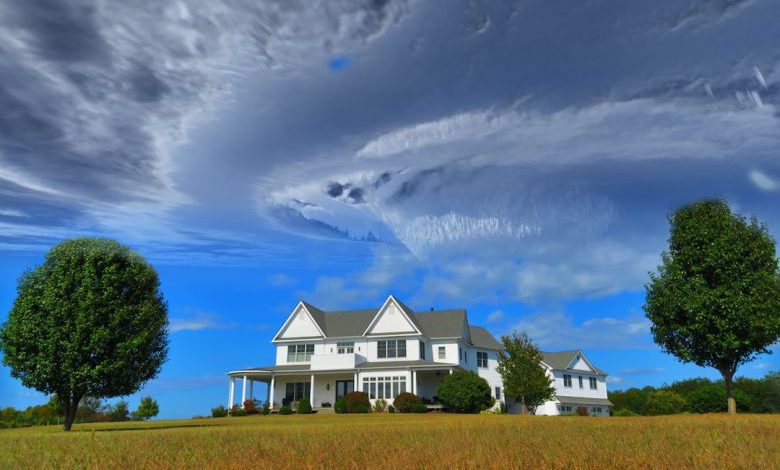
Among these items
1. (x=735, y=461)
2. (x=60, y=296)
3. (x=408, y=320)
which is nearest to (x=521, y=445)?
(x=735, y=461)

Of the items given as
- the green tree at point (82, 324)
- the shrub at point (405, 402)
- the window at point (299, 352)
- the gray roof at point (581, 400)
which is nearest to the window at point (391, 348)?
the window at point (299, 352)

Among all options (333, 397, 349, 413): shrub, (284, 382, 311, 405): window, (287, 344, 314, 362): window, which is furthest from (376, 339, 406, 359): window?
(333, 397, 349, 413): shrub

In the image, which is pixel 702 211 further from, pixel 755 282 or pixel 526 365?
pixel 526 365

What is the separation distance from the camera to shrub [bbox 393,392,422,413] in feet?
160

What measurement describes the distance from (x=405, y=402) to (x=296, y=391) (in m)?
14.3

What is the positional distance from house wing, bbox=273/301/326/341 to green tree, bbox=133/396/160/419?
13.3 meters

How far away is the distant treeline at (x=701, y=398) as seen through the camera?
172ft

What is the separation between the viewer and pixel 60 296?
34094 millimetres

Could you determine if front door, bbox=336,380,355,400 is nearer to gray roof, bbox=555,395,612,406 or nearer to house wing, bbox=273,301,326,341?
house wing, bbox=273,301,326,341

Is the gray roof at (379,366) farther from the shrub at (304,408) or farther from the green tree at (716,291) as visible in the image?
the green tree at (716,291)

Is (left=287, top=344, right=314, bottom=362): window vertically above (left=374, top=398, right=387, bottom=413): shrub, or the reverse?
(left=287, top=344, right=314, bottom=362): window

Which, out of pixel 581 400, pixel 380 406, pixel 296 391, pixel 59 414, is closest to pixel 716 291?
pixel 380 406

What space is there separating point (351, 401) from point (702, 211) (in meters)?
31.0

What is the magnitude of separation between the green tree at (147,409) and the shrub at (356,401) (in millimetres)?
20892
